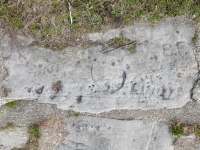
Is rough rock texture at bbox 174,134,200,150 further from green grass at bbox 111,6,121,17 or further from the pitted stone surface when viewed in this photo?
green grass at bbox 111,6,121,17

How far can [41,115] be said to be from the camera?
3646 mm

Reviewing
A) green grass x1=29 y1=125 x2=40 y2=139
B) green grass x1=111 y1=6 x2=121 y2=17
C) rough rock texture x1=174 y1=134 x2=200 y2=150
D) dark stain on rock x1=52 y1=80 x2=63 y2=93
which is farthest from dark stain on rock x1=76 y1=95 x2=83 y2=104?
rough rock texture x1=174 y1=134 x2=200 y2=150

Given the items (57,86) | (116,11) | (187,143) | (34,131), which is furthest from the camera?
(187,143)

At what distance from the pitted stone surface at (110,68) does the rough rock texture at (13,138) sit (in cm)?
48

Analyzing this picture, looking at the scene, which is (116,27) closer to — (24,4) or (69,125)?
(24,4)

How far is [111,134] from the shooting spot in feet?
12.3

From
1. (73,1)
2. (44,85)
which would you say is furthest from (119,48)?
(44,85)

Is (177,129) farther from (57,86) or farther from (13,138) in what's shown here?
(13,138)

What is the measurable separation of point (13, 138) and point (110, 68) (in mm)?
1519

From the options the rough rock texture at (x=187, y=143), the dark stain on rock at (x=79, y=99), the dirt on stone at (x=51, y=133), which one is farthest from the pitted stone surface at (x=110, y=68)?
the rough rock texture at (x=187, y=143)

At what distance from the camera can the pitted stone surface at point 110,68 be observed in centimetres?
345

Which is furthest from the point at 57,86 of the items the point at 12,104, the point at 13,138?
the point at 13,138

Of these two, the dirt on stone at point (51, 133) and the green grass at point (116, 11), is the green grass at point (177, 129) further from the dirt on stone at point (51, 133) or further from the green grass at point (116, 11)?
the green grass at point (116, 11)

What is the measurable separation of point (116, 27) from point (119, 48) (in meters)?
0.25
